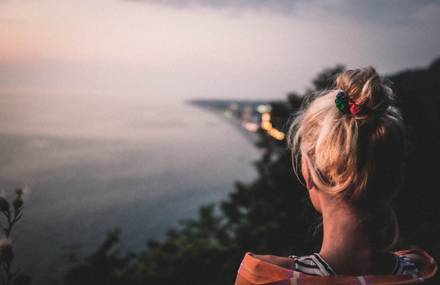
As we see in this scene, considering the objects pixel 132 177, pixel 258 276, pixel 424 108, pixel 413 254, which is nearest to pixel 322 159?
pixel 258 276

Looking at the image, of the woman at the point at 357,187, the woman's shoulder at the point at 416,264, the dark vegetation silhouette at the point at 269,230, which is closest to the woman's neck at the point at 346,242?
the woman at the point at 357,187

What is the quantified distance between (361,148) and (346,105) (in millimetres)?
178

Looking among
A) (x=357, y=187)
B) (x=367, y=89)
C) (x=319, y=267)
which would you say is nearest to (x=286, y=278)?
(x=319, y=267)

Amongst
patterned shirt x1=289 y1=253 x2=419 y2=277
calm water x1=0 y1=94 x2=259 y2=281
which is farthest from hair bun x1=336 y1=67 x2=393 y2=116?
calm water x1=0 y1=94 x2=259 y2=281

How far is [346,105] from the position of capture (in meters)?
1.22

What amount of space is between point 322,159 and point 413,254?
0.67 meters

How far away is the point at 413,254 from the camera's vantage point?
1.42 meters

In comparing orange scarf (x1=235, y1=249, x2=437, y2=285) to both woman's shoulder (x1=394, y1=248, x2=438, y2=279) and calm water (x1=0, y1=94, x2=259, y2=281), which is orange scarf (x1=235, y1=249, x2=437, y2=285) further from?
calm water (x1=0, y1=94, x2=259, y2=281)

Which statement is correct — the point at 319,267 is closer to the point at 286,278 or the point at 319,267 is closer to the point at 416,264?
the point at 286,278

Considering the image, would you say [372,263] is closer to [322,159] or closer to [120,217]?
[322,159]

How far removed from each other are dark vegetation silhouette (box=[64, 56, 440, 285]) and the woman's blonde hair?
397cm

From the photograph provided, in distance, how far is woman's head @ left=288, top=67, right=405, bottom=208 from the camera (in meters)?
1.17

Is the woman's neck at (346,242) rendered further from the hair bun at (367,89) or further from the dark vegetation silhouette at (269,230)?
the dark vegetation silhouette at (269,230)

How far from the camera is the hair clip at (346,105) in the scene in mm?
1197
